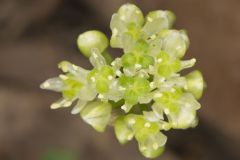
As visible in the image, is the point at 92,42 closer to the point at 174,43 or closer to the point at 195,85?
the point at 174,43

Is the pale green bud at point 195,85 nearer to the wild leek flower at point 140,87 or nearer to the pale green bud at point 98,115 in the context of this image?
the wild leek flower at point 140,87

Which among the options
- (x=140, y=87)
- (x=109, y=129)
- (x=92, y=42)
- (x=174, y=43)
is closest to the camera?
(x=140, y=87)

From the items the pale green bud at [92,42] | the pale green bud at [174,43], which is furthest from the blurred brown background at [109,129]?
the pale green bud at [174,43]

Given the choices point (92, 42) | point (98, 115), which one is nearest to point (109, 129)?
point (92, 42)

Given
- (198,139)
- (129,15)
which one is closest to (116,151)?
(198,139)

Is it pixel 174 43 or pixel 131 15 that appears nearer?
pixel 174 43

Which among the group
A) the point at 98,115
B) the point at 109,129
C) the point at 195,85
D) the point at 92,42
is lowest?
the point at 109,129

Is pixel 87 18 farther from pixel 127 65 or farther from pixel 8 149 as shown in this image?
pixel 127 65
